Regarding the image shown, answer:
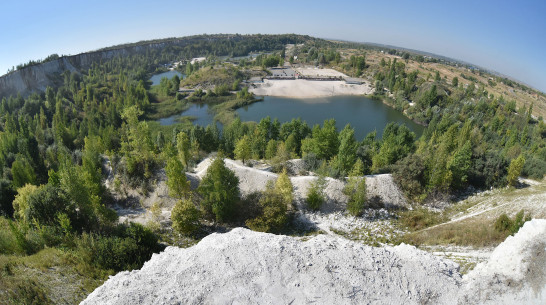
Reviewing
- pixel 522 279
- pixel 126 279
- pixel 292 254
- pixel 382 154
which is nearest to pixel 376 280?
pixel 292 254

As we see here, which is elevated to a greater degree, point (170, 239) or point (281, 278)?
point (281, 278)

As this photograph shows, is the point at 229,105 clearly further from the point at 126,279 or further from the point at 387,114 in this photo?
the point at 126,279

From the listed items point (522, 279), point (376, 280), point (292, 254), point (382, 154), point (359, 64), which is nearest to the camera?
point (522, 279)

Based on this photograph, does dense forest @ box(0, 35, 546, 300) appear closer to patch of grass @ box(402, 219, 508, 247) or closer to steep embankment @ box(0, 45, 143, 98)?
patch of grass @ box(402, 219, 508, 247)

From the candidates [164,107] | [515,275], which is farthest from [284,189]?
[164,107]

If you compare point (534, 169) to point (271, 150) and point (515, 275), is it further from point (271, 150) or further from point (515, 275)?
point (271, 150)

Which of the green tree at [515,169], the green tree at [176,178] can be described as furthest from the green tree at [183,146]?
the green tree at [515,169]

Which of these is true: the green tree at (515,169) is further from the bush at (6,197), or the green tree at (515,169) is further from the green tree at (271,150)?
the bush at (6,197)
